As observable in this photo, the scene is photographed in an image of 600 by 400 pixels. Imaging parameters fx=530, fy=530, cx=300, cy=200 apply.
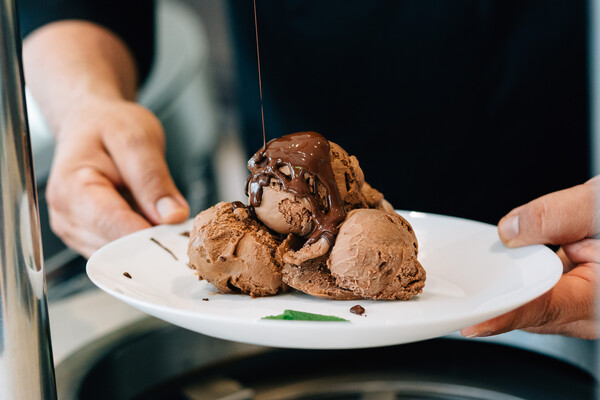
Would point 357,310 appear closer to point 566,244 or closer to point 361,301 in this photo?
point 361,301

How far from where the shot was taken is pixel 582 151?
1428 millimetres

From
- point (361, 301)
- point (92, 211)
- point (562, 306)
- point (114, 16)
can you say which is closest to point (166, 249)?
point (92, 211)

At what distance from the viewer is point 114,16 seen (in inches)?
70.8

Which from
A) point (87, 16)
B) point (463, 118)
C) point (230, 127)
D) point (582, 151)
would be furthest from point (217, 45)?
point (582, 151)

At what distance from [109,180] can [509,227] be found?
92 centimetres

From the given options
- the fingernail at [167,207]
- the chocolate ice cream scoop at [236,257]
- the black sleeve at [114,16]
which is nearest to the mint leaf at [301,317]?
the chocolate ice cream scoop at [236,257]

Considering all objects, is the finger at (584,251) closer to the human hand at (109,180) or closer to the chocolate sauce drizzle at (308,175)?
the chocolate sauce drizzle at (308,175)

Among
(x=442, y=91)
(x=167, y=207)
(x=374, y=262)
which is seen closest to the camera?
(x=374, y=262)

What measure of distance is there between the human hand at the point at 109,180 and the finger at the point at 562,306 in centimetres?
69

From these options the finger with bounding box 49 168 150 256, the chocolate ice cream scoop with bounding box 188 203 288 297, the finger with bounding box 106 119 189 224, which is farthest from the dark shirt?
the chocolate ice cream scoop with bounding box 188 203 288 297

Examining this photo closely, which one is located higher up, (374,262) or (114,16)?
(114,16)

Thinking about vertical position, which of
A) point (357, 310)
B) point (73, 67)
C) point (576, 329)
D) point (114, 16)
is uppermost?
point (114, 16)

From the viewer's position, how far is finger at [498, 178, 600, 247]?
898mm

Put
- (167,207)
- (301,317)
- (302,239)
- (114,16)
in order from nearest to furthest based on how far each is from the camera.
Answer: (301,317) → (302,239) → (167,207) → (114,16)
